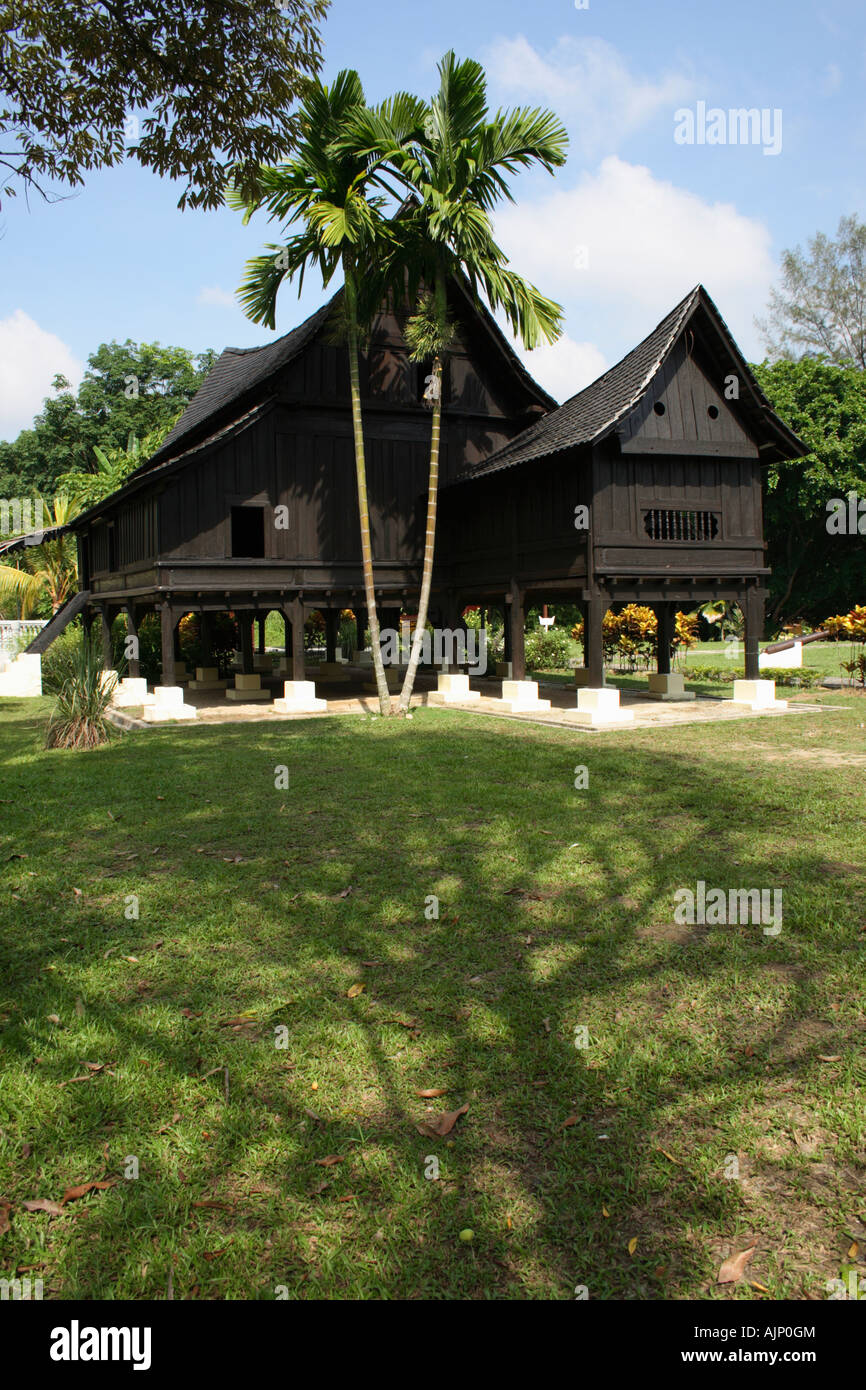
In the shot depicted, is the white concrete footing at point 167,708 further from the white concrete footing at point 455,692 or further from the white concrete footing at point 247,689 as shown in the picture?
the white concrete footing at point 455,692

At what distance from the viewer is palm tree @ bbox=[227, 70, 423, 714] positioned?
46.4 ft

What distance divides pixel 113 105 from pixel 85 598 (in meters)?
17.5

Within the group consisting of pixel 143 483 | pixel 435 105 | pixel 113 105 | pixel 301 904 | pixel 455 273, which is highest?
pixel 435 105

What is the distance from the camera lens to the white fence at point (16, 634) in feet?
84.9

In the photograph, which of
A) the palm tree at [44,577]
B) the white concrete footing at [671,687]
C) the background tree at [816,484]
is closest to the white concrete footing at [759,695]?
the white concrete footing at [671,687]

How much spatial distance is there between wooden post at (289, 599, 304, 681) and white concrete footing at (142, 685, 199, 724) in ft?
7.58

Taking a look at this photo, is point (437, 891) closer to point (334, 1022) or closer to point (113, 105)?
point (334, 1022)

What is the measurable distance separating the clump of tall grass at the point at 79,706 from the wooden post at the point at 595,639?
7911 millimetres

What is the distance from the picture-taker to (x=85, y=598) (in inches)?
955

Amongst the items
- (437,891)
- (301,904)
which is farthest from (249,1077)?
(437,891)

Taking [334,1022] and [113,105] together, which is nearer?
[334,1022]

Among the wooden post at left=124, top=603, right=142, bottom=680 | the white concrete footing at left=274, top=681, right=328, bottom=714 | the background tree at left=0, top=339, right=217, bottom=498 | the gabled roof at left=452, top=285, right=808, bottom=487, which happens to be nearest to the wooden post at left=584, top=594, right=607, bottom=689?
the gabled roof at left=452, top=285, right=808, bottom=487

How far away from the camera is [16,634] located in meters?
26.6

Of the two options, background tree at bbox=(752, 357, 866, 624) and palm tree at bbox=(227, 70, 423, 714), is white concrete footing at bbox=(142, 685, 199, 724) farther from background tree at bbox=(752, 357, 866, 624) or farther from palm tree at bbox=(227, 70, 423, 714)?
background tree at bbox=(752, 357, 866, 624)
